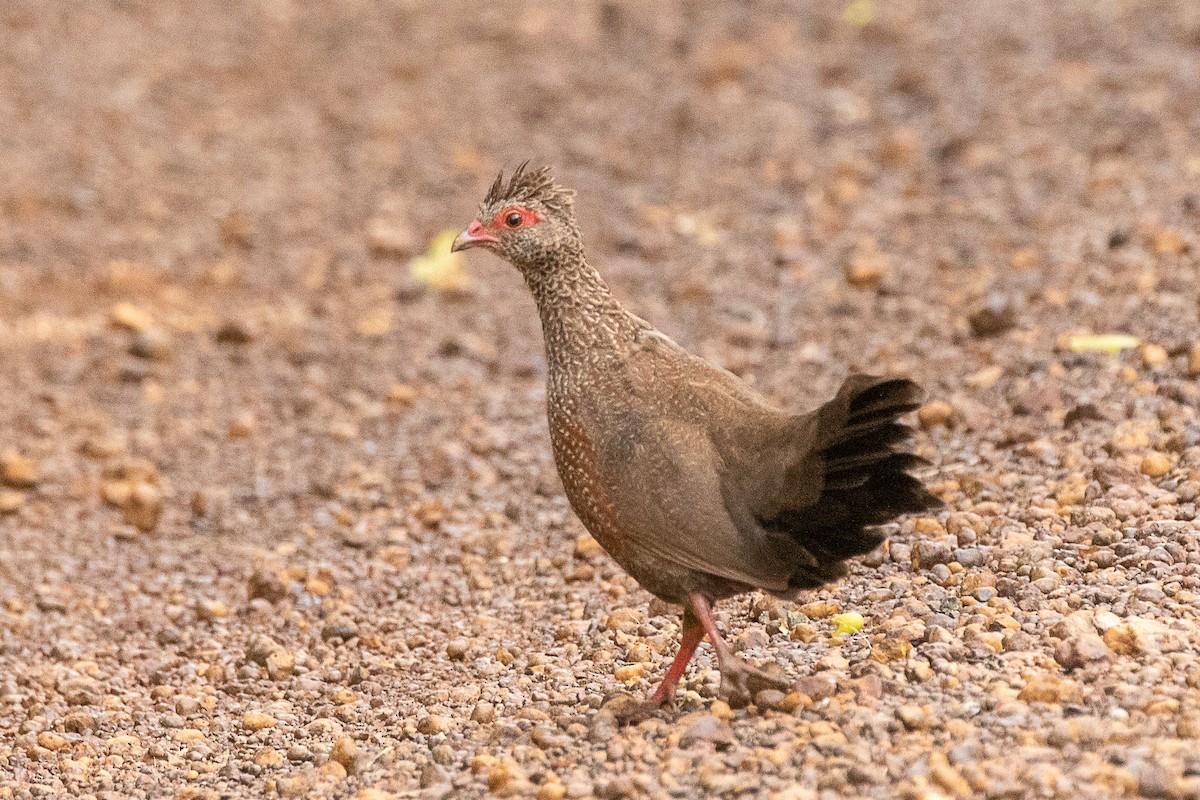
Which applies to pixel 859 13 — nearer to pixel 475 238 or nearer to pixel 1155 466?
pixel 1155 466

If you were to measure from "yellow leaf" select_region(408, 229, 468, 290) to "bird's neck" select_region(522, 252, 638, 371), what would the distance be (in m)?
3.86

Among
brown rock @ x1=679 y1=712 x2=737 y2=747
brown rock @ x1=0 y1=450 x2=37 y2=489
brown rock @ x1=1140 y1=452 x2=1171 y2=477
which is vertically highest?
brown rock @ x1=0 y1=450 x2=37 y2=489

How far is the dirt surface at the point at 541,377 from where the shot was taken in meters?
4.11

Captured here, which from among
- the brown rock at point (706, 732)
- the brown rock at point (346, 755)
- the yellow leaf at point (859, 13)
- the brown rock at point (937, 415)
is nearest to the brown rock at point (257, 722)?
the brown rock at point (346, 755)

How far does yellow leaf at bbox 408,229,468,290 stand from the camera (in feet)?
28.1

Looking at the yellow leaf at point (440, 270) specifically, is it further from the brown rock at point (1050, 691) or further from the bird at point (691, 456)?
the brown rock at point (1050, 691)

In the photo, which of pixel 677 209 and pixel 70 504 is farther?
pixel 677 209

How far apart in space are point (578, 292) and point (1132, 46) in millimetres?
6630

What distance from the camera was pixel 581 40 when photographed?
1118 centimetres

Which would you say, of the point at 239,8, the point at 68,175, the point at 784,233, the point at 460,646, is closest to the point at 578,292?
the point at 460,646

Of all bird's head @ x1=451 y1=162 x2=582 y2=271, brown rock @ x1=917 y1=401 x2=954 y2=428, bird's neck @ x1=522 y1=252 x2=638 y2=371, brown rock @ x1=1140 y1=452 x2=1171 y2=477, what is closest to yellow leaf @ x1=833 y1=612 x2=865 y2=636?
bird's neck @ x1=522 y1=252 x2=638 y2=371

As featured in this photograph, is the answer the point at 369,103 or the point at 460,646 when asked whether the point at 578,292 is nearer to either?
the point at 460,646

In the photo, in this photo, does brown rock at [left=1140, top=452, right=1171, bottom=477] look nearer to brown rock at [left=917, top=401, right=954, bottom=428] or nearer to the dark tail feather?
brown rock at [left=917, top=401, right=954, bottom=428]

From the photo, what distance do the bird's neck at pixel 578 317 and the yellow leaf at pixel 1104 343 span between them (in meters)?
2.47
